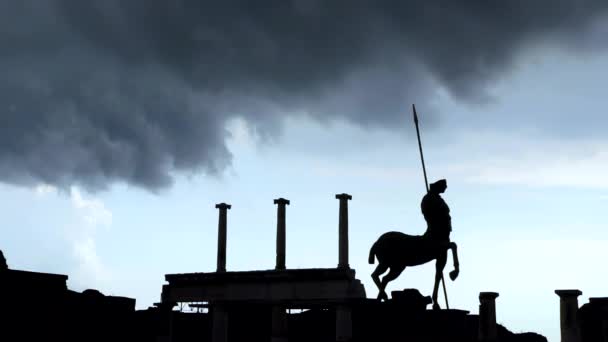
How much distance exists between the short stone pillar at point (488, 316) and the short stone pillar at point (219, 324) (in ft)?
50.7

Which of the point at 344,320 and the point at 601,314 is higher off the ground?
the point at 344,320

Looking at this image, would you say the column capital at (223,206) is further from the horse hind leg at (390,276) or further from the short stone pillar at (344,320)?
the horse hind leg at (390,276)

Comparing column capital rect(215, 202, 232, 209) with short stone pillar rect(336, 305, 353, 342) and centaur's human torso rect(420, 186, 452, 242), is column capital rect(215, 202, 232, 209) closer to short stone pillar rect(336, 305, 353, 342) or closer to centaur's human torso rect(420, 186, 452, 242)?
short stone pillar rect(336, 305, 353, 342)

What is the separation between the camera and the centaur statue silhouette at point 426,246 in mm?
19438

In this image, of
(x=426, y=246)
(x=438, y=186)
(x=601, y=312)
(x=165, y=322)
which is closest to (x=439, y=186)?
(x=438, y=186)

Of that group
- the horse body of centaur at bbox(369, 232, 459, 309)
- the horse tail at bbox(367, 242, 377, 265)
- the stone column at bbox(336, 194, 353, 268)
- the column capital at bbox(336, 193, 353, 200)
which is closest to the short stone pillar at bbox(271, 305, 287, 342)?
the stone column at bbox(336, 194, 353, 268)

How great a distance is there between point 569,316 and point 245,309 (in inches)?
768

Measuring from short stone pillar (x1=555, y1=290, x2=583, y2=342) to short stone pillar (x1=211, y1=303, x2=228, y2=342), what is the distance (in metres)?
15.9

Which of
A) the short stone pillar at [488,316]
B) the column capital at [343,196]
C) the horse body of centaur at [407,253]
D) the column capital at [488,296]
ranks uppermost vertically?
the column capital at [343,196]

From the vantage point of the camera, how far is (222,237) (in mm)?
36125

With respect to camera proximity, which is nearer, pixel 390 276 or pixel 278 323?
pixel 390 276

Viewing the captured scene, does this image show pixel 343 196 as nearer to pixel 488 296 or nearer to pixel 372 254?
pixel 372 254

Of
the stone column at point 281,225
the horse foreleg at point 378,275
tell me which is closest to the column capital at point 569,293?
the horse foreleg at point 378,275

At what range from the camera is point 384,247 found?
65.3 ft
